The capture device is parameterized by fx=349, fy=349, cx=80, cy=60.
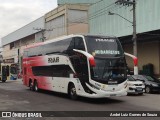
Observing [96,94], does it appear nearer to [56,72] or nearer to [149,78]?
[56,72]

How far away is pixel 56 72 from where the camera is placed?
883 inches

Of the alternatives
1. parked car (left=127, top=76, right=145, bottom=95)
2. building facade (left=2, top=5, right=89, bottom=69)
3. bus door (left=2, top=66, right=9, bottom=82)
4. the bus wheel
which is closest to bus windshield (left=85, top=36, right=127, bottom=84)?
the bus wheel

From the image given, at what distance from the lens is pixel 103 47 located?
1880 cm

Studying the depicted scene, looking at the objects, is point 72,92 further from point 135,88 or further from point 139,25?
point 139,25

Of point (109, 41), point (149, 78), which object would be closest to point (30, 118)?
point (109, 41)

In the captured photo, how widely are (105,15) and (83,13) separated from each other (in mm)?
17625

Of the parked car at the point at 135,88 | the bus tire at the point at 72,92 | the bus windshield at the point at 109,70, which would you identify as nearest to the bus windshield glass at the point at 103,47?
the bus windshield at the point at 109,70

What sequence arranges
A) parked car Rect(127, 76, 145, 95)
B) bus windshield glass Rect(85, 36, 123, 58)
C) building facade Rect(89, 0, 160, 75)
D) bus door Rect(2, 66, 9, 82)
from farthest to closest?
bus door Rect(2, 66, 9, 82)
building facade Rect(89, 0, 160, 75)
parked car Rect(127, 76, 145, 95)
bus windshield glass Rect(85, 36, 123, 58)

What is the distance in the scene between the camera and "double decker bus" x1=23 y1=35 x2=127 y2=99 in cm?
1809

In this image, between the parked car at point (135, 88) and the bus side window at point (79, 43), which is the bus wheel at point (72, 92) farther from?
the parked car at point (135, 88)

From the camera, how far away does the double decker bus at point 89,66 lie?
1809 centimetres

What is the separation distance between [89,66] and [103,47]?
140 cm

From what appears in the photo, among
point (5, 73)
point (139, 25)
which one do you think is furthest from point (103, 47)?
point (5, 73)

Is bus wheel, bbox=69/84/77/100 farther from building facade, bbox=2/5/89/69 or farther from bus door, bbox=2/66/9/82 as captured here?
building facade, bbox=2/5/89/69
